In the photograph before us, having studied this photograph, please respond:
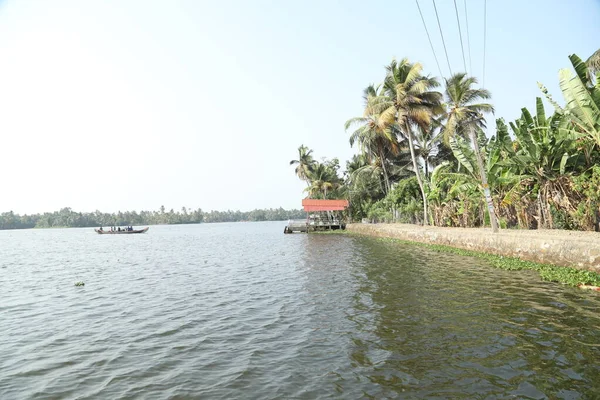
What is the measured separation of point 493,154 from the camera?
2156 cm

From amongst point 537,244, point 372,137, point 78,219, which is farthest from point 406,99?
point 78,219

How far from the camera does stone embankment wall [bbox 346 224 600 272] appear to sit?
39.4ft

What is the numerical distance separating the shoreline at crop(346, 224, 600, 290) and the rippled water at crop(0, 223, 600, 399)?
104cm

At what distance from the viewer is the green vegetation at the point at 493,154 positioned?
1622cm

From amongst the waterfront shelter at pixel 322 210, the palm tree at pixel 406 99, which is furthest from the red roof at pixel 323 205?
the palm tree at pixel 406 99

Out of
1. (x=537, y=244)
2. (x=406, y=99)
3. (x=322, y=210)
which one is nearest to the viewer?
(x=537, y=244)

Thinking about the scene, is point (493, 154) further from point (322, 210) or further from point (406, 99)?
point (322, 210)

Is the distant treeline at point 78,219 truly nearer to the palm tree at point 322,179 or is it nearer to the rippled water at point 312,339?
the palm tree at point 322,179

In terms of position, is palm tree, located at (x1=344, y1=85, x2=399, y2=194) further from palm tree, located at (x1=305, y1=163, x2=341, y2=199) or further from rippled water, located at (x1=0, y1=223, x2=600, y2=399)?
rippled water, located at (x1=0, y1=223, x2=600, y2=399)

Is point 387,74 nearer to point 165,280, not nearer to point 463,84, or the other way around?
point 463,84

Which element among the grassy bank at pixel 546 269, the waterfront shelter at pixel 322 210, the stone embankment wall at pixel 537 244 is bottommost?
the grassy bank at pixel 546 269

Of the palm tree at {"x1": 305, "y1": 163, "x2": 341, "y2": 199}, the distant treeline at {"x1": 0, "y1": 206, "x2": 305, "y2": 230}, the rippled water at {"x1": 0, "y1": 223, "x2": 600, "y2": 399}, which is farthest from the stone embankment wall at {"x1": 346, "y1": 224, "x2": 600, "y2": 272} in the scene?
the distant treeline at {"x1": 0, "y1": 206, "x2": 305, "y2": 230}

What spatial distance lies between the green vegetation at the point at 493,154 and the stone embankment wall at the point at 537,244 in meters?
1.78

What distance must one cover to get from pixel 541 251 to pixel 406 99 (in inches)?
708
